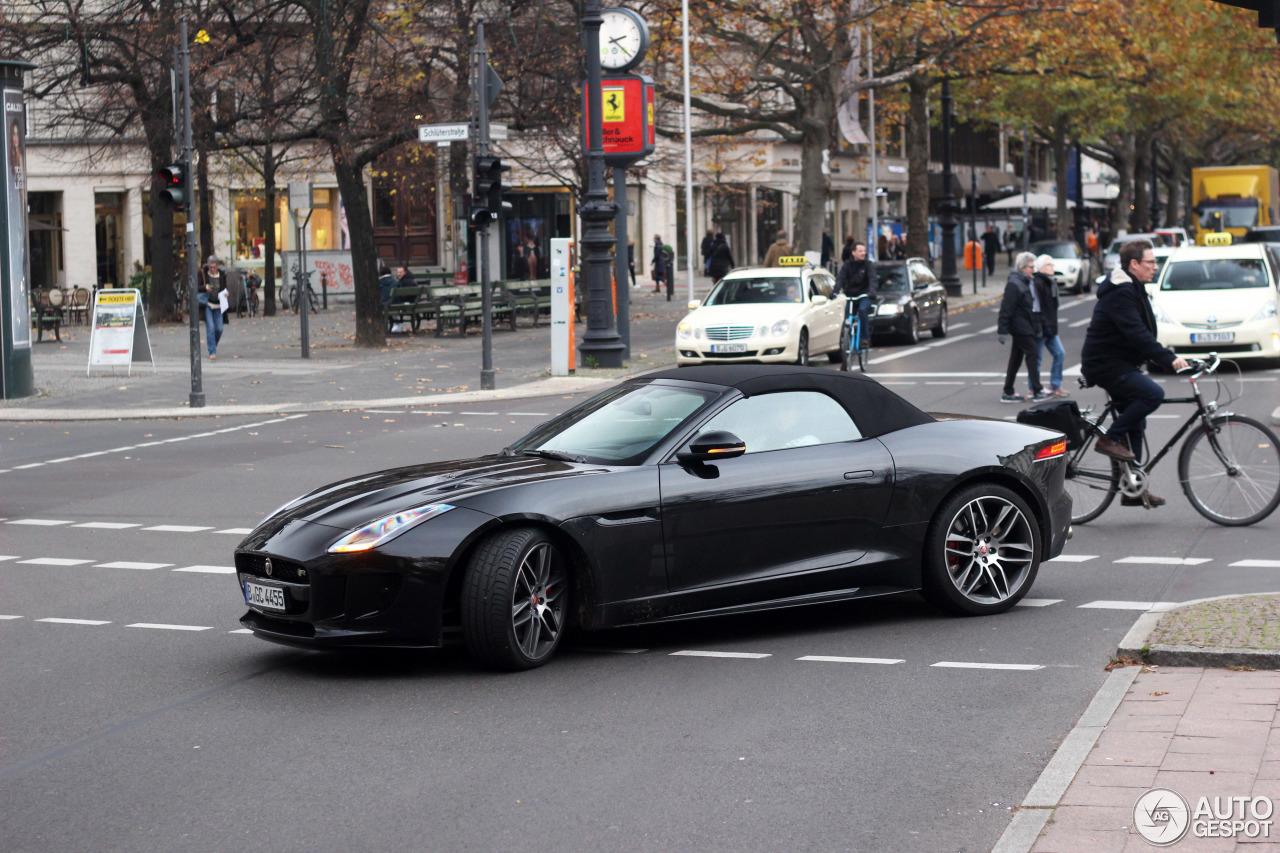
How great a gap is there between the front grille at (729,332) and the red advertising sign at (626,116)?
13.7ft

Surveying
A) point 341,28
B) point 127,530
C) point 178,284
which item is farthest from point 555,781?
point 178,284

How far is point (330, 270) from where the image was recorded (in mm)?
47688

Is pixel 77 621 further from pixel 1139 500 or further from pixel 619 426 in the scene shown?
pixel 1139 500

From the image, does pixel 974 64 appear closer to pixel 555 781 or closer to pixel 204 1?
pixel 204 1

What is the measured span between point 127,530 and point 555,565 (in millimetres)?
5574

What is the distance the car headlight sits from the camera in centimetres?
689

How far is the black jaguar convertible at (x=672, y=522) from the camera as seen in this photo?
6941 mm

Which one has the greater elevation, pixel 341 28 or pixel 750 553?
pixel 341 28

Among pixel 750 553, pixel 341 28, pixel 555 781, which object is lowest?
pixel 555 781

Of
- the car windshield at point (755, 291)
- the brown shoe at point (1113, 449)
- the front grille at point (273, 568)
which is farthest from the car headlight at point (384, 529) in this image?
the car windshield at point (755, 291)

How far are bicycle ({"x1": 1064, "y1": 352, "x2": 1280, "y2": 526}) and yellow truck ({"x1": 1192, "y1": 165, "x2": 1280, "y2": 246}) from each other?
4543 cm

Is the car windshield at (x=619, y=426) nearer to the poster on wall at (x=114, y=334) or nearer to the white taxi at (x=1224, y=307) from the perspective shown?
the white taxi at (x=1224, y=307)

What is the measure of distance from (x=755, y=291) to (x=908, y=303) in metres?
5.81

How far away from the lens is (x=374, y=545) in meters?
6.88
